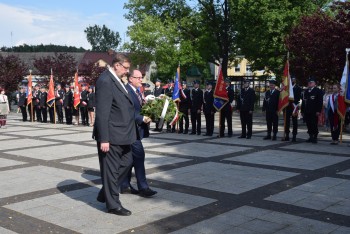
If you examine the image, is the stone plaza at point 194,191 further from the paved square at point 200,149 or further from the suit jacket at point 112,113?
the suit jacket at point 112,113

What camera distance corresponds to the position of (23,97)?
2442 cm

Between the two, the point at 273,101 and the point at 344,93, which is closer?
the point at 344,93

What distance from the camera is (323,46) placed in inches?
701

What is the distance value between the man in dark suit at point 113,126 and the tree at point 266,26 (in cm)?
2443

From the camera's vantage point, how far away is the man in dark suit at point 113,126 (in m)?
5.53

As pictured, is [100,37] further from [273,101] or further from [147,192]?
[147,192]

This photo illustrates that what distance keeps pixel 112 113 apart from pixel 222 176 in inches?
126

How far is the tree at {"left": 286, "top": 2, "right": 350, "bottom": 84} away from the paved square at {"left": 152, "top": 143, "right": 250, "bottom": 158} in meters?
7.71

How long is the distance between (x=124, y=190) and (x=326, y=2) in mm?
28635

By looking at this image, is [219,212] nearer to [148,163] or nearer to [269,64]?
[148,163]

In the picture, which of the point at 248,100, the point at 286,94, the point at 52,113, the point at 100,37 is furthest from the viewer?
the point at 100,37

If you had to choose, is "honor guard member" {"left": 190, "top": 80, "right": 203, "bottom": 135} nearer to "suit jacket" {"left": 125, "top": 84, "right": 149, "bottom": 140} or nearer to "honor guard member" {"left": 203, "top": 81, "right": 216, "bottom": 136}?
"honor guard member" {"left": 203, "top": 81, "right": 216, "bottom": 136}

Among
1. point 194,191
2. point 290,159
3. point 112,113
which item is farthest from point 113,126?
point 290,159

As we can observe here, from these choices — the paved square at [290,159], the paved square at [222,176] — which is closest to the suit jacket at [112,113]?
the paved square at [222,176]
